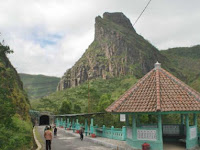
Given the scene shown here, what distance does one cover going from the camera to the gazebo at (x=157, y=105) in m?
12.4

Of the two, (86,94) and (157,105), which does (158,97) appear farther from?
(86,94)

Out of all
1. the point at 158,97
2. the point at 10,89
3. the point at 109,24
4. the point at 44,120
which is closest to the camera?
the point at 158,97

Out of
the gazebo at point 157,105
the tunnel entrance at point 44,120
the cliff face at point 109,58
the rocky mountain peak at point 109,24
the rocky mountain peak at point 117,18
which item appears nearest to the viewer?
the gazebo at point 157,105

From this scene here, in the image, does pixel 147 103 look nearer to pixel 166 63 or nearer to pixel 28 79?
pixel 166 63

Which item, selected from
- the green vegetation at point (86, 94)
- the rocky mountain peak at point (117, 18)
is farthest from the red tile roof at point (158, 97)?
the rocky mountain peak at point (117, 18)

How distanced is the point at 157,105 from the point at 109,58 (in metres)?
100

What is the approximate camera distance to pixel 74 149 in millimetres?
14539

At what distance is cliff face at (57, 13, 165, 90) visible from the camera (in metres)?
107

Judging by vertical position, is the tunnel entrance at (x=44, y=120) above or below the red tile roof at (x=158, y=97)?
below

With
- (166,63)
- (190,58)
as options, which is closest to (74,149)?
(166,63)

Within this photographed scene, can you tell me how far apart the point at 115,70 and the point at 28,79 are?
274 ft

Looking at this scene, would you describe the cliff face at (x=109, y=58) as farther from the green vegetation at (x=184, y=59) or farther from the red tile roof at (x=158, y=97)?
the red tile roof at (x=158, y=97)

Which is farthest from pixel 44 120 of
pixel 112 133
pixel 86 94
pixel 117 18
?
pixel 117 18

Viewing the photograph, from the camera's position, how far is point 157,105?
12.2 m
